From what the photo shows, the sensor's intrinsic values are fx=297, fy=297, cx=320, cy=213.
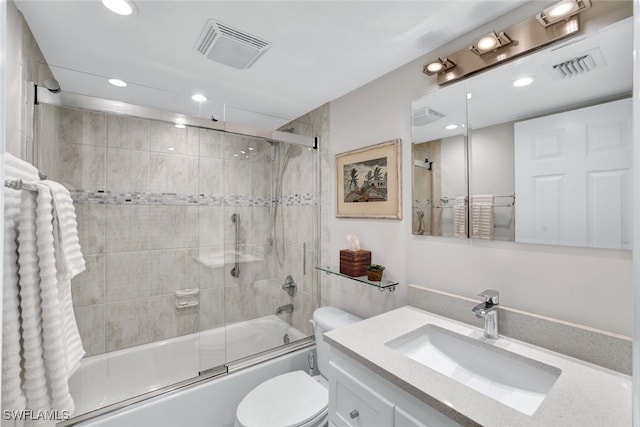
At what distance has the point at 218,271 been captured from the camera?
7.22 feet

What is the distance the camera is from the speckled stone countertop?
2.52 feet

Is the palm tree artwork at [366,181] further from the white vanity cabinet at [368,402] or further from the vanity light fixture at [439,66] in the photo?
the white vanity cabinet at [368,402]

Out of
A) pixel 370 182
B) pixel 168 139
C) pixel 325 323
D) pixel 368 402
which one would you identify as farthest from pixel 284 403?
pixel 168 139

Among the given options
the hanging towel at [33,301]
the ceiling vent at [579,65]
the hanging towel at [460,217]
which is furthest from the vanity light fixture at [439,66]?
the hanging towel at [33,301]

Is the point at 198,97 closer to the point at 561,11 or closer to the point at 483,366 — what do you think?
the point at 561,11

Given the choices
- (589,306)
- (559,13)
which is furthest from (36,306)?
(559,13)

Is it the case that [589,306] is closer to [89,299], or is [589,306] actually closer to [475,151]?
[475,151]

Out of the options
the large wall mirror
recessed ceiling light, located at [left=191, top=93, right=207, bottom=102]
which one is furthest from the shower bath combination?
the large wall mirror

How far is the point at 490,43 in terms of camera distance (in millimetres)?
1229

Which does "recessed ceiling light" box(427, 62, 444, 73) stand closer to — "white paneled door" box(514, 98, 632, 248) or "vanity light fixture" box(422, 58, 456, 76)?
"vanity light fixture" box(422, 58, 456, 76)

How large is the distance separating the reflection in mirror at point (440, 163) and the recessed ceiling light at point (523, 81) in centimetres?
21

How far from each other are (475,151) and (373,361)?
1.01 meters

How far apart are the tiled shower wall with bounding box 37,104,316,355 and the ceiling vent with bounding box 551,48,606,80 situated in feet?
5.14

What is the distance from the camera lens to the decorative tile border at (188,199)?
2029 millimetres
